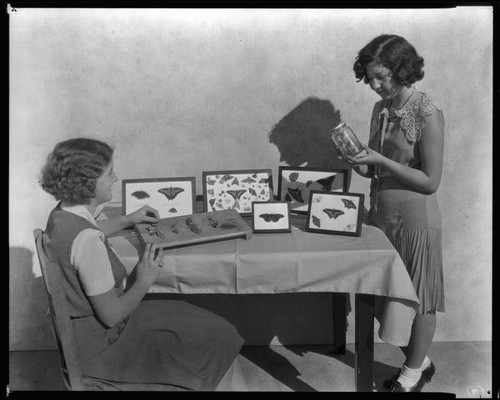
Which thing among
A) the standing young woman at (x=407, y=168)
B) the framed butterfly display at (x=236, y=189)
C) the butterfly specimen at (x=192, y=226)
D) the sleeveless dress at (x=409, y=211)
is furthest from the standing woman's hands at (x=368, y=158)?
the butterfly specimen at (x=192, y=226)

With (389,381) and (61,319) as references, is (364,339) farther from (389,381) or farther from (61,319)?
(61,319)

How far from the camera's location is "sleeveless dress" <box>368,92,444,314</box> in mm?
2689

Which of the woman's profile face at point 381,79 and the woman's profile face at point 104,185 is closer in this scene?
the woman's profile face at point 104,185

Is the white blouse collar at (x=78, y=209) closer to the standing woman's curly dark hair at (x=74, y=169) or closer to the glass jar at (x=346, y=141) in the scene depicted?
the standing woman's curly dark hair at (x=74, y=169)

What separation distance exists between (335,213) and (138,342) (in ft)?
3.17

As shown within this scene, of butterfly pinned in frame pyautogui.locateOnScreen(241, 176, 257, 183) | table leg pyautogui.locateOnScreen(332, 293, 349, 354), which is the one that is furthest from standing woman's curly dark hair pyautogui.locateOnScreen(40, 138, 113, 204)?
table leg pyautogui.locateOnScreen(332, 293, 349, 354)

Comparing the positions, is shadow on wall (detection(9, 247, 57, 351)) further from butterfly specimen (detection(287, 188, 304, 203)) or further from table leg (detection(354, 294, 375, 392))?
table leg (detection(354, 294, 375, 392))

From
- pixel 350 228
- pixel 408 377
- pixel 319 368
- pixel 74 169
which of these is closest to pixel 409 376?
pixel 408 377

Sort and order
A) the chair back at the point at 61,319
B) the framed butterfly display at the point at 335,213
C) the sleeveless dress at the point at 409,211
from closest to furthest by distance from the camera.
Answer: the chair back at the point at 61,319
the framed butterfly display at the point at 335,213
the sleeveless dress at the point at 409,211

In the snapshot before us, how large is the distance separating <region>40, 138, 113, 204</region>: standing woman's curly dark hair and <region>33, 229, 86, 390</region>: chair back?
0.59 feet

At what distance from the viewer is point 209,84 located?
3.07 meters

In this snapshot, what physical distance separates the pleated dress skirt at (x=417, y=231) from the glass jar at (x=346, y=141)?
264 mm

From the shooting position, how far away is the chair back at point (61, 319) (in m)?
1.98

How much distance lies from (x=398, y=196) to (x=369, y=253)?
0.44 meters
